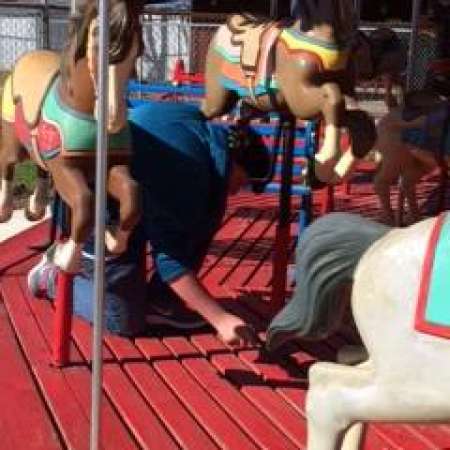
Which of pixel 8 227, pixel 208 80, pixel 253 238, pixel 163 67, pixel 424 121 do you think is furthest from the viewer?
pixel 163 67

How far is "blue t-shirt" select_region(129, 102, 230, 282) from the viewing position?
372 cm

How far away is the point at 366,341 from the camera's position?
2166 millimetres

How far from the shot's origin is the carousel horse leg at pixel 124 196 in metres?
3.31

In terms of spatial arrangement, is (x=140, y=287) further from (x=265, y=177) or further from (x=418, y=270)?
(x=418, y=270)

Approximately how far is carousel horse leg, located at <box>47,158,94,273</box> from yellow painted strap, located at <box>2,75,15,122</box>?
1.71 ft

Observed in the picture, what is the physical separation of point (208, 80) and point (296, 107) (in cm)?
77

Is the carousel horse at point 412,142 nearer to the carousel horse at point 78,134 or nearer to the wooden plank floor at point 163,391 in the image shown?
the wooden plank floor at point 163,391

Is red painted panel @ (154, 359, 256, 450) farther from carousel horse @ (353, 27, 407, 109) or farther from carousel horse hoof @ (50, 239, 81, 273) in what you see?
carousel horse @ (353, 27, 407, 109)

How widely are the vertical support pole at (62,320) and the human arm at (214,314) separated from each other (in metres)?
0.41

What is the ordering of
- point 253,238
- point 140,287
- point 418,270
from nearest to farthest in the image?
1. point 418,270
2. point 140,287
3. point 253,238

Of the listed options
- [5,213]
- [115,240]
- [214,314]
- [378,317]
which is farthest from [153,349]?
[378,317]

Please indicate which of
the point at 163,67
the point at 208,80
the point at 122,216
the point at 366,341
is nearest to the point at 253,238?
the point at 208,80

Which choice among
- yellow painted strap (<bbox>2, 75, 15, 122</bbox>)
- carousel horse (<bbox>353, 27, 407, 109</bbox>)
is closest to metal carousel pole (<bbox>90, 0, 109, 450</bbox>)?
yellow painted strap (<bbox>2, 75, 15, 122</bbox>)

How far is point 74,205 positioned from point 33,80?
700mm
